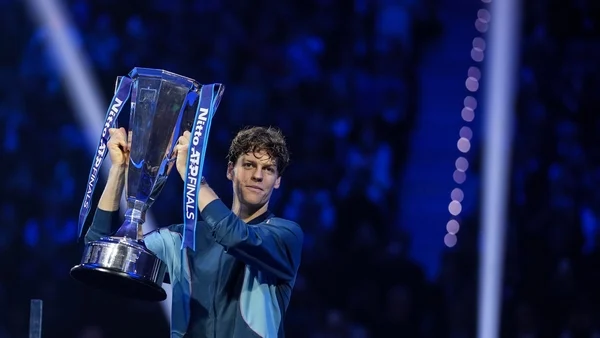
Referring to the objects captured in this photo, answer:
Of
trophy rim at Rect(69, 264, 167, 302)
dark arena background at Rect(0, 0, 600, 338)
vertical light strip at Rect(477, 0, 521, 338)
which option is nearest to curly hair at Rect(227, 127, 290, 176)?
trophy rim at Rect(69, 264, 167, 302)

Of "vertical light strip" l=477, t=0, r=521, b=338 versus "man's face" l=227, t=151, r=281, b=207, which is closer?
"man's face" l=227, t=151, r=281, b=207

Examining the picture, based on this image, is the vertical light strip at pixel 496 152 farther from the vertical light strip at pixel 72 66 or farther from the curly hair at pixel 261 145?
the curly hair at pixel 261 145

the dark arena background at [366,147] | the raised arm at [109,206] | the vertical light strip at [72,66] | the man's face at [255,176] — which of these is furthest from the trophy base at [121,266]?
the vertical light strip at [72,66]

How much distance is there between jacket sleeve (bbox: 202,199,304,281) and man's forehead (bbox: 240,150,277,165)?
0.18 metres

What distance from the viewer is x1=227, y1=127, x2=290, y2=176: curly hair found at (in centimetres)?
298

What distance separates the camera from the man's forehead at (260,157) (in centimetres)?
295

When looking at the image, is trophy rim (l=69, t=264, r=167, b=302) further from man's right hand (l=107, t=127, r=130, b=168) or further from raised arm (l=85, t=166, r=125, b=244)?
man's right hand (l=107, t=127, r=130, b=168)

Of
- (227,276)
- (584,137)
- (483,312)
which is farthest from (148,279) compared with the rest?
(584,137)

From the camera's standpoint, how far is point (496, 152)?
651 centimetres

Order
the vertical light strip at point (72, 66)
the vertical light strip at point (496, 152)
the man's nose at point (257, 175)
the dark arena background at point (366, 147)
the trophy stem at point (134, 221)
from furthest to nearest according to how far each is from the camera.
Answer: the vertical light strip at point (72, 66) → the dark arena background at point (366, 147) → the vertical light strip at point (496, 152) → the man's nose at point (257, 175) → the trophy stem at point (134, 221)

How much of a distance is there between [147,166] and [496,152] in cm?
407

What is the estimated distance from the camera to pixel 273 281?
297cm

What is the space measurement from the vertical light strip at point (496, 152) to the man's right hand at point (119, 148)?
3096 millimetres

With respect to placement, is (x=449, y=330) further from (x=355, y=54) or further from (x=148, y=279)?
(x=148, y=279)
